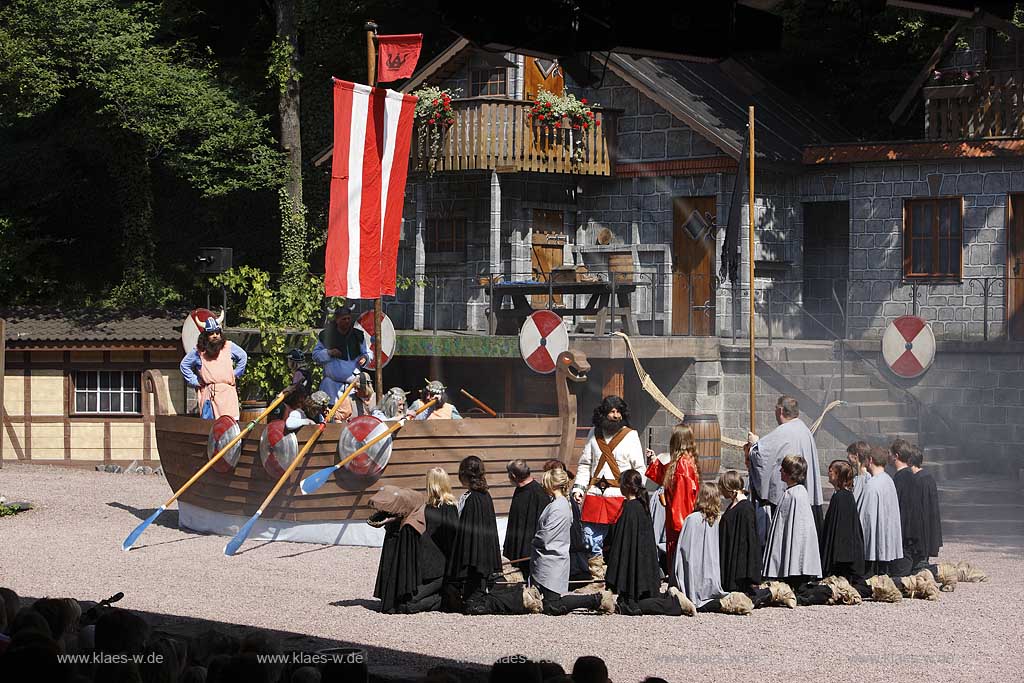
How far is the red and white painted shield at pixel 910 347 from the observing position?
19.7 metres

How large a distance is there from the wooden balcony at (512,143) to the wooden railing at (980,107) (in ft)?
20.1

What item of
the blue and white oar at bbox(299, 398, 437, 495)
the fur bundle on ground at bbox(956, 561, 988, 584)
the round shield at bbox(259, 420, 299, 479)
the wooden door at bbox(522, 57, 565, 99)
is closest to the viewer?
the fur bundle on ground at bbox(956, 561, 988, 584)

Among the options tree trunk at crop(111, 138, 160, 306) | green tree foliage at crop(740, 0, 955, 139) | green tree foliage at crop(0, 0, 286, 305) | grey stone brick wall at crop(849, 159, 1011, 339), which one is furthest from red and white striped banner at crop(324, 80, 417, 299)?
tree trunk at crop(111, 138, 160, 306)

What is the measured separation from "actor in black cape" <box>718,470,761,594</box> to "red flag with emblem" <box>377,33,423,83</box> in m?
6.66

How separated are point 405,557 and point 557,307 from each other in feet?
42.0

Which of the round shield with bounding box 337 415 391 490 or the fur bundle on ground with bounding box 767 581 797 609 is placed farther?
the round shield with bounding box 337 415 391 490

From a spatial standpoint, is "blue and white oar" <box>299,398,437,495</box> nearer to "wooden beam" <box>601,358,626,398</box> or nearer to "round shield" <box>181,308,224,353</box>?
"round shield" <box>181,308,224,353</box>

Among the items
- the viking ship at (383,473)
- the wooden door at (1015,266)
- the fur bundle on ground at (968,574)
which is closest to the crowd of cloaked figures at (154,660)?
the fur bundle on ground at (968,574)

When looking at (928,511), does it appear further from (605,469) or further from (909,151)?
(909,151)

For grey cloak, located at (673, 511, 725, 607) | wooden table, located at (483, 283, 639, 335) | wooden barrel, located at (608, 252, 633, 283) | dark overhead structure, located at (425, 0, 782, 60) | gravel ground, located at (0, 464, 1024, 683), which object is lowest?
gravel ground, located at (0, 464, 1024, 683)

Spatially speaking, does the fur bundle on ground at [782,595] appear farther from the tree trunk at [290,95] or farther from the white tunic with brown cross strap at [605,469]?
the tree trunk at [290,95]

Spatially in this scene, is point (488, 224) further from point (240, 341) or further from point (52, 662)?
point (52, 662)

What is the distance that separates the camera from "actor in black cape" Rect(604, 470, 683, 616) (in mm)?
11734

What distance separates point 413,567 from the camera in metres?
11.8
